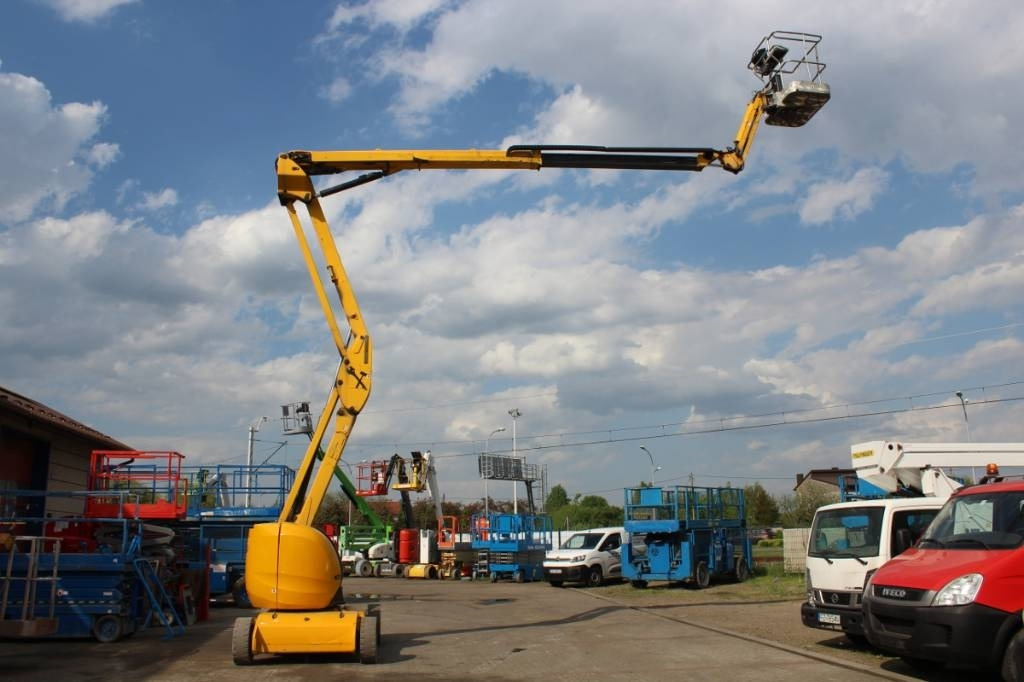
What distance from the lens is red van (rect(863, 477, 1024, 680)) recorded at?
8023mm

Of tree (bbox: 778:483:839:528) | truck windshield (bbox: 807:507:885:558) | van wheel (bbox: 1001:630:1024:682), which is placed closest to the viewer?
van wheel (bbox: 1001:630:1024:682)

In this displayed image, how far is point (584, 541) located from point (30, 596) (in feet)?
58.7

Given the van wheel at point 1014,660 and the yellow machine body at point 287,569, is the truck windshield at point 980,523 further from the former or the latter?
the yellow machine body at point 287,569

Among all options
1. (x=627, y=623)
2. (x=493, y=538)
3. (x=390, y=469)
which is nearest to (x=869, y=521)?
(x=627, y=623)

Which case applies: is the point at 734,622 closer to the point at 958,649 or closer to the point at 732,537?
the point at 958,649

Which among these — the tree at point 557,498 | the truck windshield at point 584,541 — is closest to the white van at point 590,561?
the truck windshield at point 584,541

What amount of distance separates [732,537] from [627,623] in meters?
10.7

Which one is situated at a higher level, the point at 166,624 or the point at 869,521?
the point at 869,521

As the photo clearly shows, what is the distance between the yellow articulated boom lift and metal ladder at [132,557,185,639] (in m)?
3.98

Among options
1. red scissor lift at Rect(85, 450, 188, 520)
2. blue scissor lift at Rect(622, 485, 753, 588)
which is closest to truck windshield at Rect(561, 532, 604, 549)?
blue scissor lift at Rect(622, 485, 753, 588)

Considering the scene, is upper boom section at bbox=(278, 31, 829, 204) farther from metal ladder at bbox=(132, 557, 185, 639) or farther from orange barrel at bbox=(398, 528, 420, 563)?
orange barrel at bbox=(398, 528, 420, 563)

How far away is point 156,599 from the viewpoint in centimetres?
1444

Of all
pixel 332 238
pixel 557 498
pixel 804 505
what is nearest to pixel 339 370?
pixel 332 238

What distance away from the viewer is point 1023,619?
802 cm
